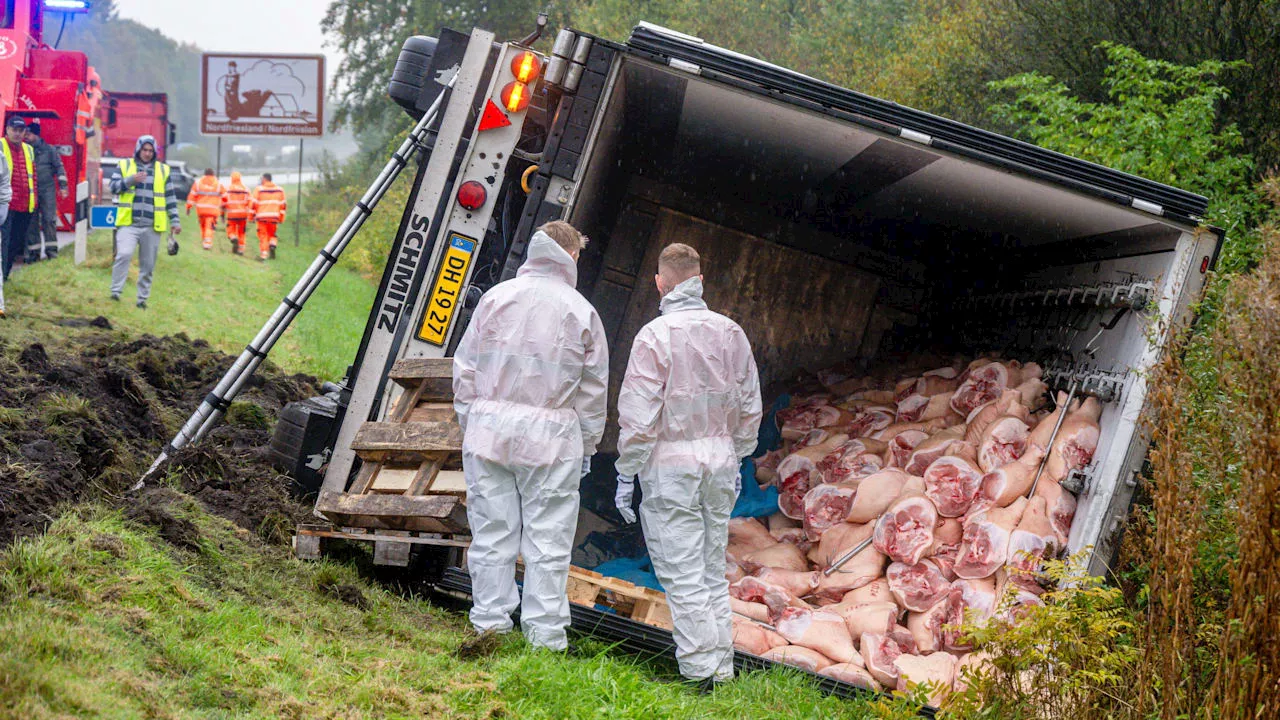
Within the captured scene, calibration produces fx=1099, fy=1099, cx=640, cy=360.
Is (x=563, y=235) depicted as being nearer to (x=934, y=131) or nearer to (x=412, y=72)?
(x=934, y=131)

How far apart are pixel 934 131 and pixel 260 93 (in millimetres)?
20682

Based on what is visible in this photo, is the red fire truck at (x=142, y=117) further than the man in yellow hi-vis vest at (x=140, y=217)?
Yes

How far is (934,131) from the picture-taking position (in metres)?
5.34

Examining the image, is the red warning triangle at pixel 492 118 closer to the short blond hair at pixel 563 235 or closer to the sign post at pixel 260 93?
the short blond hair at pixel 563 235

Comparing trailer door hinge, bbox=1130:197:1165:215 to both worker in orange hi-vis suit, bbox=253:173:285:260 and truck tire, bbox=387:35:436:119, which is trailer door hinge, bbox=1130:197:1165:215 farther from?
worker in orange hi-vis suit, bbox=253:173:285:260

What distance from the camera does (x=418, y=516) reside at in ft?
16.3

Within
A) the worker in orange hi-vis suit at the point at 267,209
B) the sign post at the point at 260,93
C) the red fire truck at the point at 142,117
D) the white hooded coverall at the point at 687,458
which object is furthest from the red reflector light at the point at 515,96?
the red fire truck at the point at 142,117

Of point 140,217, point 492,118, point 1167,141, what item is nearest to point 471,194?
point 492,118

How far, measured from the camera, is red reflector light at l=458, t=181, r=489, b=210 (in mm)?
5930

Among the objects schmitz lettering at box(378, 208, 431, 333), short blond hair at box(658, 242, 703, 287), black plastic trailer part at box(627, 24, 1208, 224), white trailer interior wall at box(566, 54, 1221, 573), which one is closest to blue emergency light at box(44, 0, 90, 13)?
white trailer interior wall at box(566, 54, 1221, 573)

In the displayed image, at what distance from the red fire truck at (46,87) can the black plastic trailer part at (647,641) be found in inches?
430

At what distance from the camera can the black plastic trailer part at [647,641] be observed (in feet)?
16.1

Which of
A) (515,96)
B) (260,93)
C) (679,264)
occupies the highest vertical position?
(260,93)

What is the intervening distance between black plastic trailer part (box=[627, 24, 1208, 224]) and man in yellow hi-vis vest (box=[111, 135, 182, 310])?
863cm
